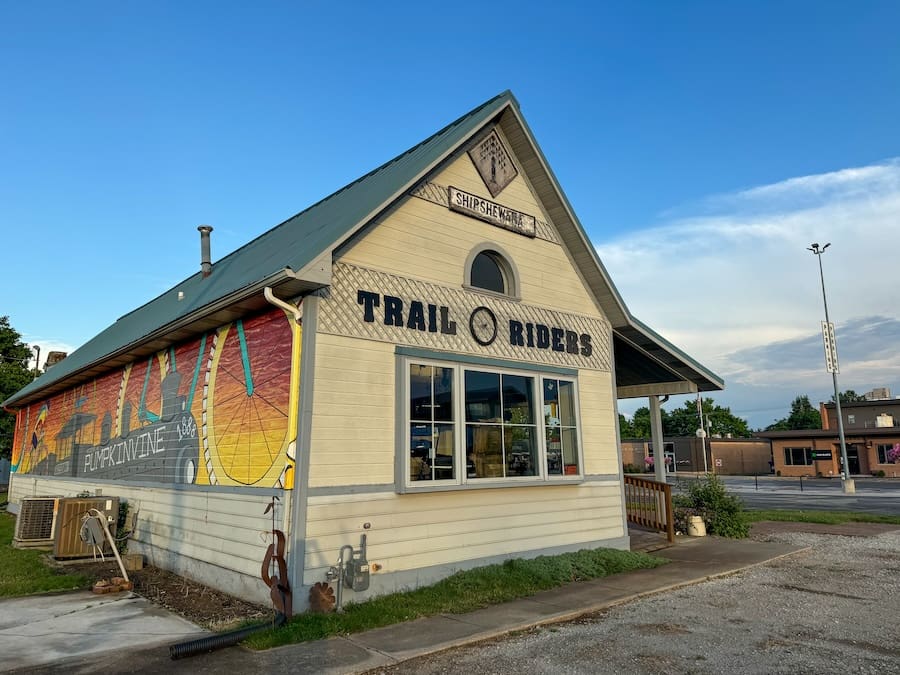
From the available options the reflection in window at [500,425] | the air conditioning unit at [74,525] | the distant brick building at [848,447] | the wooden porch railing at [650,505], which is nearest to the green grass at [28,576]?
the air conditioning unit at [74,525]

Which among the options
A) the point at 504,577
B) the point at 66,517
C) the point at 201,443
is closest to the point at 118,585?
the point at 201,443

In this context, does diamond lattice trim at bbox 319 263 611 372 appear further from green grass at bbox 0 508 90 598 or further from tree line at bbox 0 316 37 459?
tree line at bbox 0 316 37 459

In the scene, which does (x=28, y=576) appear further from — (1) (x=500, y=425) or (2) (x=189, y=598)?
(1) (x=500, y=425)

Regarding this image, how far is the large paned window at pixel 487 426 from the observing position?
8.63 m

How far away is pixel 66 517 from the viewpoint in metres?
10.5

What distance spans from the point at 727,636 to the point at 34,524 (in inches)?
514

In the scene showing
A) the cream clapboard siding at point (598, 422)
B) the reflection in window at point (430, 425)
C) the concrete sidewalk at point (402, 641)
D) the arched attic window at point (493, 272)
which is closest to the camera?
the concrete sidewalk at point (402, 641)

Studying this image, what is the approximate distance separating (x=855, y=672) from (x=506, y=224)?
7602mm

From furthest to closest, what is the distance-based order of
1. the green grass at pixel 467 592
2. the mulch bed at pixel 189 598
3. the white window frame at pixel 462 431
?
the white window frame at pixel 462 431, the mulch bed at pixel 189 598, the green grass at pixel 467 592

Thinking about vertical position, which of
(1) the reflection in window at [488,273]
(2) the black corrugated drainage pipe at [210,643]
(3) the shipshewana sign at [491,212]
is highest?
(3) the shipshewana sign at [491,212]

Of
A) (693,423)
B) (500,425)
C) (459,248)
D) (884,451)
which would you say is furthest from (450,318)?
(693,423)

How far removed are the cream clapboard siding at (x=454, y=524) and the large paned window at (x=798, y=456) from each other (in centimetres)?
5051

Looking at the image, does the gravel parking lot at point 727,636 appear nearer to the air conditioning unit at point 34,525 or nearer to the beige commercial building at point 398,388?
the beige commercial building at point 398,388

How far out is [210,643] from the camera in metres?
5.86
